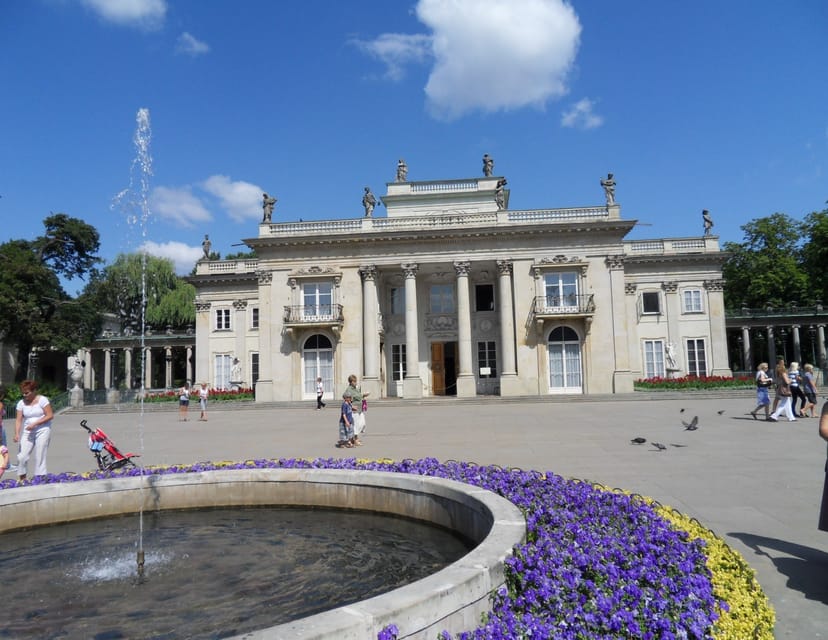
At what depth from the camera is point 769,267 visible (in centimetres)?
4850

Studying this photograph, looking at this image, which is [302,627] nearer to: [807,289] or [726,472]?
[726,472]

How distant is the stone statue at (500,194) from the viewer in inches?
1391

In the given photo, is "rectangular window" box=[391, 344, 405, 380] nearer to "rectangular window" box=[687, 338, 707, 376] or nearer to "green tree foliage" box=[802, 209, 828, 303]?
"rectangular window" box=[687, 338, 707, 376]

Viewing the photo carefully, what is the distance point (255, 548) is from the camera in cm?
552

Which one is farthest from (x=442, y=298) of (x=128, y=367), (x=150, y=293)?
(x=128, y=367)

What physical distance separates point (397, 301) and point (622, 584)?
110 feet

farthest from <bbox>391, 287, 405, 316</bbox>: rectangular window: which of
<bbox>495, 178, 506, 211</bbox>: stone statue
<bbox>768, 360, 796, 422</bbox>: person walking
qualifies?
<bbox>768, 360, 796, 422</bbox>: person walking

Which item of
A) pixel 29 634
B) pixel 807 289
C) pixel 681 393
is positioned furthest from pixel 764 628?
pixel 807 289

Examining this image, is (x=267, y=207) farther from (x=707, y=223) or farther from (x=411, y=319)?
(x=707, y=223)

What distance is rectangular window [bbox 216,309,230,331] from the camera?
4148 cm

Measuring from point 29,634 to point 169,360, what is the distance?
51649 mm

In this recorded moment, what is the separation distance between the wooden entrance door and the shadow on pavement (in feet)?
98.9

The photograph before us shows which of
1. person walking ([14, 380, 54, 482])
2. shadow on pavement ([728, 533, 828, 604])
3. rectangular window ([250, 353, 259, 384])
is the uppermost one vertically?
rectangular window ([250, 353, 259, 384])

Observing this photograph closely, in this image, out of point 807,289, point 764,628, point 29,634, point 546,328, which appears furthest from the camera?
point 807,289
